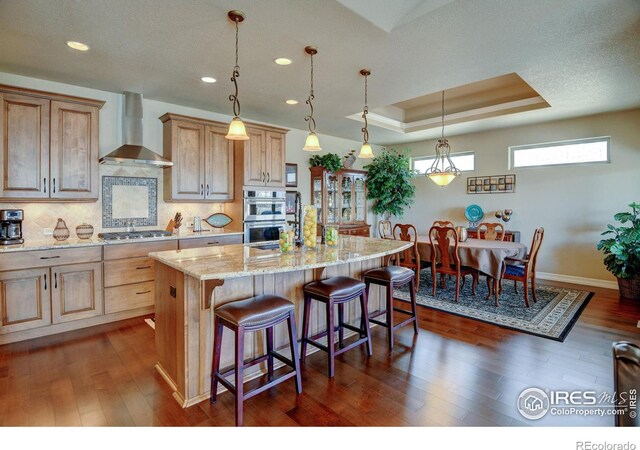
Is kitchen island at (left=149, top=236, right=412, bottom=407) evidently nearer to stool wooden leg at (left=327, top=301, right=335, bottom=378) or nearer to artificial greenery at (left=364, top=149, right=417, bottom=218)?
stool wooden leg at (left=327, top=301, right=335, bottom=378)

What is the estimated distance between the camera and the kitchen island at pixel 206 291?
2.14 metres

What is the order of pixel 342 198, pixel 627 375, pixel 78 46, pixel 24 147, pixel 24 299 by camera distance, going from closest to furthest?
pixel 627 375 < pixel 78 46 < pixel 24 299 < pixel 24 147 < pixel 342 198

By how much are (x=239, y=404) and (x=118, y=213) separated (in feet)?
10.7

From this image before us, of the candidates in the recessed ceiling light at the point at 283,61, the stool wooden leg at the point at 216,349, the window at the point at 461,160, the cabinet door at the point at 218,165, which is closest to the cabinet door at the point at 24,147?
the cabinet door at the point at 218,165

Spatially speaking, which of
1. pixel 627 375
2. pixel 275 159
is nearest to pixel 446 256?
pixel 275 159

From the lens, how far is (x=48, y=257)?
10.5ft

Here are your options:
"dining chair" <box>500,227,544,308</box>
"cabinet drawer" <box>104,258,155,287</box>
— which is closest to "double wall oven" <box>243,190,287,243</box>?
"cabinet drawer" <box>104,258,155,287</box>

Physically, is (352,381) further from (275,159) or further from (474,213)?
(474,213)

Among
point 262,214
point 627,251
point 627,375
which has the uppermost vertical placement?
point 262,214

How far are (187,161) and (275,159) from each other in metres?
1.29

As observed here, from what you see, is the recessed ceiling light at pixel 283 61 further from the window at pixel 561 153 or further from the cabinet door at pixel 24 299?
the window at pixel 561 153

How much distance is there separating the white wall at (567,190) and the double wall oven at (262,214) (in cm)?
382

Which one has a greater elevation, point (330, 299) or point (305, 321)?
point (330, 299)

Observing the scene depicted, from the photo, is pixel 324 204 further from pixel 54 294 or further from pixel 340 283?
pixel 54 294
